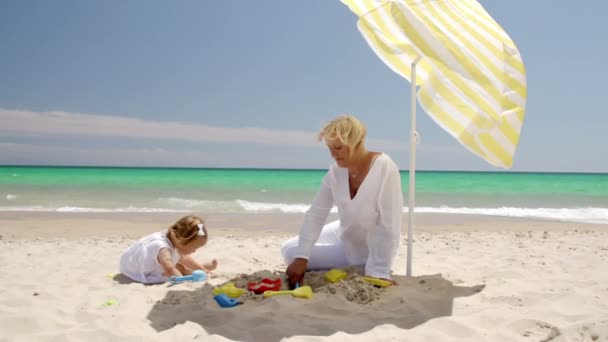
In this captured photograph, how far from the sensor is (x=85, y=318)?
3.13 meters

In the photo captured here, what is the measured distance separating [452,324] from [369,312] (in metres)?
0.51

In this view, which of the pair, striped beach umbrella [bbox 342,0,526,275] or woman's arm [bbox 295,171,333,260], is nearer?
striped beach umbrella [bbox 342,0,526,275]

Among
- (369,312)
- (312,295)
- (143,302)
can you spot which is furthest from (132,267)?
(369,312)

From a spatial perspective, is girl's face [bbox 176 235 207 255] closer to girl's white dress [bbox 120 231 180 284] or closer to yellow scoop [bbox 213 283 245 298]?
girl's white dress [bbox 120 231 180 284]

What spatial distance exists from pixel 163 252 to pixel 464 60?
2907mm

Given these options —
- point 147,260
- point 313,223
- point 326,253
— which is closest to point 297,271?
point 313,223

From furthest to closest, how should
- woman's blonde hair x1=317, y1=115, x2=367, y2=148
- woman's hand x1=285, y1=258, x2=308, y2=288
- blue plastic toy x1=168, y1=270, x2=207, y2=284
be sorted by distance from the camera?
blue plastic toy x1=168, y1=270, x2=207, y2=284 → woman's hand x1=285, y1=258, x2=308, y2=288 → woman's blonde hair x1=317, y1=115, x2=367, y2=148

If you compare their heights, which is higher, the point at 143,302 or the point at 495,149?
the point at 495,149

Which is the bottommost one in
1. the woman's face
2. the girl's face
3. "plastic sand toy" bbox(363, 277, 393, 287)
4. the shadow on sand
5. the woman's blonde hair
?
Result: the shadow on sand

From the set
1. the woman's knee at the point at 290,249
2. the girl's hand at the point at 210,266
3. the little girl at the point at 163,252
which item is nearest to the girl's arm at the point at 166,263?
the little girl at the point at 163,252

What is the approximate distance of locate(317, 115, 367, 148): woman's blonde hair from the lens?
11.1 ft

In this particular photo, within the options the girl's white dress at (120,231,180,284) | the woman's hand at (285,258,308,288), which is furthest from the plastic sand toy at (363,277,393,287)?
the girl's white dress at (120,231,180,284)

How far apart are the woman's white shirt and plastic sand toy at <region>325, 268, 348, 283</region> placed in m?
0.19

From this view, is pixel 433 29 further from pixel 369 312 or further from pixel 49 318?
pixel 49 318
